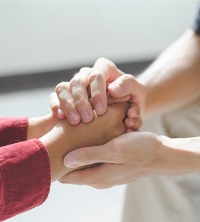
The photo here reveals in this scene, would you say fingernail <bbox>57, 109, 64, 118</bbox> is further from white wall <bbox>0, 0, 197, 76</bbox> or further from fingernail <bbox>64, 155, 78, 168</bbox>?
white wall <bbox>0, 0, 197, 76</bbox>

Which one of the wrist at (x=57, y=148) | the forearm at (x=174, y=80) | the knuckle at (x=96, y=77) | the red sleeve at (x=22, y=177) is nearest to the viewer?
the red sleeve at (x=22, y=177)

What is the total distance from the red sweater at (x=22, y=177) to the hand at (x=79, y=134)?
0.06 metres

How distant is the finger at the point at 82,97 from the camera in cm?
94

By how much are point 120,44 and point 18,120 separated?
1.80 m

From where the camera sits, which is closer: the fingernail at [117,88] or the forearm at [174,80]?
the fingernail at [117,88]

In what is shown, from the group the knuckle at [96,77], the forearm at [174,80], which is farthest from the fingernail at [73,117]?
the forearm at [174,80]

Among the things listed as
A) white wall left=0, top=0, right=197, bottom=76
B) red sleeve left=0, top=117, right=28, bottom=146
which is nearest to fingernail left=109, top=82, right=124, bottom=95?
red sleeve left=0, top=117, right=28, bottom=146

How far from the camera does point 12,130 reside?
0.98m

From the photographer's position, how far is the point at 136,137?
93 cm

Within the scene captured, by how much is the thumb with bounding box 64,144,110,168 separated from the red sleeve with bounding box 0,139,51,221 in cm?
9

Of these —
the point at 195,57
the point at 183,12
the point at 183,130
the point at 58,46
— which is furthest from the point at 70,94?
the point at 183,12

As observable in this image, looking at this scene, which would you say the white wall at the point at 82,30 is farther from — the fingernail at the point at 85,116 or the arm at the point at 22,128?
the fingernail at the point at 85,116

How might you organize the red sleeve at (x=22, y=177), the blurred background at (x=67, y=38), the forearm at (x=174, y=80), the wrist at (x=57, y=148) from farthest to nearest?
the blurred background at (x=67, y=38), the forearm at (x=174, y=80), the wrist at (x=57, y=148), the red sleeve at (x=22, y=177)

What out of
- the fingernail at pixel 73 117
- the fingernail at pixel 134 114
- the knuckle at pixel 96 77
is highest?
the knuckle at pixel 96 77
